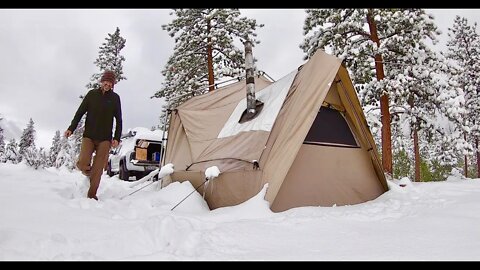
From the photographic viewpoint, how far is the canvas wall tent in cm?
497

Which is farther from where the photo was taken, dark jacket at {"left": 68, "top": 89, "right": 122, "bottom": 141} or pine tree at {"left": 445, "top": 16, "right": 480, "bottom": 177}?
pine tree at {"left": 445, "top": 16, "right": 480, "bottom": 177}

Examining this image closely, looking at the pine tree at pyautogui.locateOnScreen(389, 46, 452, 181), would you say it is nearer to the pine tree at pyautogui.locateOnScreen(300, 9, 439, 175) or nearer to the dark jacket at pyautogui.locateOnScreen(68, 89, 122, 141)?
the pine tree at pyautogui.locateOnScreen(300, 9, 439, 175)

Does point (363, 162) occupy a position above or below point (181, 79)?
below

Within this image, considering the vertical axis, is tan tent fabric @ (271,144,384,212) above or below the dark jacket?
below

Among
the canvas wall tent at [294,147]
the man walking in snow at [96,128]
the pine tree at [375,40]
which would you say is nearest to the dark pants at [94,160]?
the man walking in snow at [96,128]

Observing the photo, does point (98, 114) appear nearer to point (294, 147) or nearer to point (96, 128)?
point (96, 128)

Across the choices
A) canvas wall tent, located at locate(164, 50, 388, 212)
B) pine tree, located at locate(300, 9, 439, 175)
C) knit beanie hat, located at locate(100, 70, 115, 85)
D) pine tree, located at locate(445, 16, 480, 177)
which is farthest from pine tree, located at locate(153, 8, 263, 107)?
pine tree, located at locate(445, 16, 480, 177)

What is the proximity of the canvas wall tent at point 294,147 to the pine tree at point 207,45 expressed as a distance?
377 inches

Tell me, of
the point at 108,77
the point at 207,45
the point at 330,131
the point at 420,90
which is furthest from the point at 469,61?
the point at 108,77

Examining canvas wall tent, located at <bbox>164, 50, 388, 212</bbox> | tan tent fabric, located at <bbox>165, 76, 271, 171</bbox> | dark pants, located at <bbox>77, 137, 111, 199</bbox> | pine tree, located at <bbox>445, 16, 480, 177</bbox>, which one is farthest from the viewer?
pine tree, located at <bbox>445, 16, 480, 177</bbox>

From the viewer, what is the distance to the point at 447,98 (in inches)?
472

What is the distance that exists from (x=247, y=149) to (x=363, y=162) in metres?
2.51
